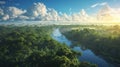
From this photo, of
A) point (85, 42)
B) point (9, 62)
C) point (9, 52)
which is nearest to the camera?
point (9, 62)

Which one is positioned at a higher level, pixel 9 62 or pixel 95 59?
pixel 9 62

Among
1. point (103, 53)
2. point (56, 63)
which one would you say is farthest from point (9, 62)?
point (103, 53)

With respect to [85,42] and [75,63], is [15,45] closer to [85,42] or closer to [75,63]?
[75,63]

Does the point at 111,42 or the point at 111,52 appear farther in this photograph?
the point at 111,42

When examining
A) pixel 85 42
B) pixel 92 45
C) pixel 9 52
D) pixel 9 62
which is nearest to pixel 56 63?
pixel 9 62

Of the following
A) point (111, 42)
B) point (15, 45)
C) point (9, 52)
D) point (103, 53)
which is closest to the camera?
point (9, 52)

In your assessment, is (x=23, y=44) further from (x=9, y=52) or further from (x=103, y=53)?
(x=103, y=53)

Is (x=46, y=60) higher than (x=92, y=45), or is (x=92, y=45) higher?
(x=46, y=60)

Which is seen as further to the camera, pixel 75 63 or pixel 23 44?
pixel 23 44

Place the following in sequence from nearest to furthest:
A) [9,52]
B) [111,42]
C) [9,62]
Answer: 1. [9,62]
2. [9,52]
3. [111,42]
